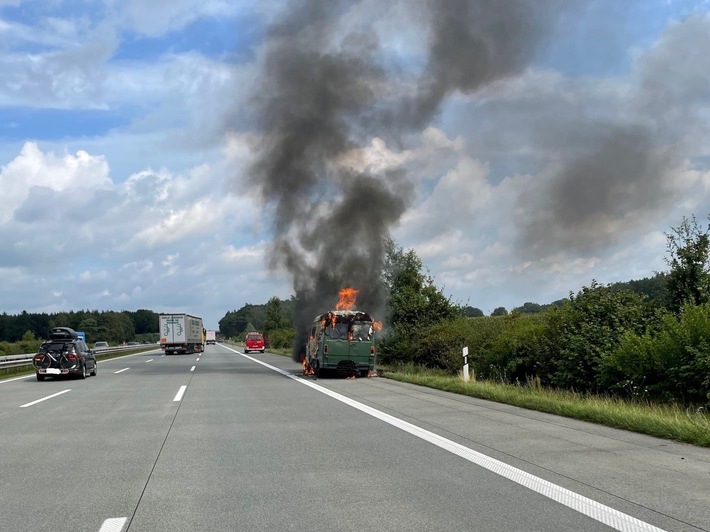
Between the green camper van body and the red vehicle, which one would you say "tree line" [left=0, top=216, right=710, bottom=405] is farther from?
the red vehicle

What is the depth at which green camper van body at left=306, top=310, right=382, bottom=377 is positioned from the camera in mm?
23922

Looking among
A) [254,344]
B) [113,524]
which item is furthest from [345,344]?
[254,344]

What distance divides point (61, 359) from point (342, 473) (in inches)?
782

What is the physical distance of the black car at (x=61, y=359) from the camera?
23531 mm

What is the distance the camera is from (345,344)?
78.8ft

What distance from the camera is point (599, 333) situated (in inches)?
683

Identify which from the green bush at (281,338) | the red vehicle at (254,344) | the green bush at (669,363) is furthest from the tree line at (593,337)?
the green bush at (281,338)

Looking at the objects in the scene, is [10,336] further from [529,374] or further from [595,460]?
[595,460]

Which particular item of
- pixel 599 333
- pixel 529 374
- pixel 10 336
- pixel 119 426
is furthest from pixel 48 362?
pixel 10 336

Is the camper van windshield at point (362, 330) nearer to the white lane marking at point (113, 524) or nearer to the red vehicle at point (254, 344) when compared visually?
the white lane marking at point (113, 524)

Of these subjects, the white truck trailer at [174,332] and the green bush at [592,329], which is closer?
the green bush at [592,329]

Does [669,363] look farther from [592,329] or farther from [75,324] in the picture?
[75,324]

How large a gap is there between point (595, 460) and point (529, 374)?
42.3 feet

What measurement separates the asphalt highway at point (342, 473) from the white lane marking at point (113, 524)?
0.05ft
